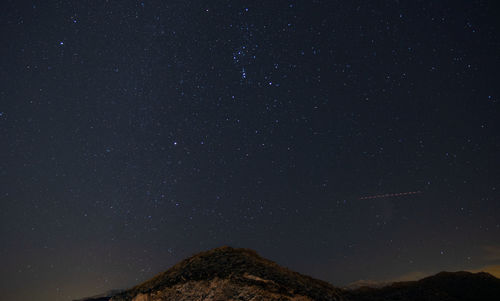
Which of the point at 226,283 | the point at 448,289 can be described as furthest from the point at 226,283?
the point at 448,289

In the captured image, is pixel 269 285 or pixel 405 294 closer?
pixel 269 285

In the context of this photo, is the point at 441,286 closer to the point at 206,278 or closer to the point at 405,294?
the point at 405,294

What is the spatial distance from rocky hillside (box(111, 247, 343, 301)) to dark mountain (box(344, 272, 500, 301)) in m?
4.20

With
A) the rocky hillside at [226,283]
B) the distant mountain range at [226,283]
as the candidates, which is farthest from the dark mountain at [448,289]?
the rocky hillside at [226,283]

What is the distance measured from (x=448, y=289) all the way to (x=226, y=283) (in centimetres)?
1235

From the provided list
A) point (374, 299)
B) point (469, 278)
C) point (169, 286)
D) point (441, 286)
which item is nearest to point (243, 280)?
point (169, 286)

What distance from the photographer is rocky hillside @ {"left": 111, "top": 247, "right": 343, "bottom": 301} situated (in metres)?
6.11

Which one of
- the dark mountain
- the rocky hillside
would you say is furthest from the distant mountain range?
the dark mountain

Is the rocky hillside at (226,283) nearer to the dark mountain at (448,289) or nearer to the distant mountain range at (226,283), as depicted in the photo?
the distant mountain range at (226,283)

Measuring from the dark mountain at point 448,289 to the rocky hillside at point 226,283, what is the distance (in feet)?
13.8

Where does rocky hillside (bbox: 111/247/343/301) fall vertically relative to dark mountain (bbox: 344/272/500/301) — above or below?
above

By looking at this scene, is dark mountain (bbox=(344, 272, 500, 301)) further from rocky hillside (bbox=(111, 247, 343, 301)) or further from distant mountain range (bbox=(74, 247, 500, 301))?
rocky hillside (bbox=(111, 247, 343, 301))

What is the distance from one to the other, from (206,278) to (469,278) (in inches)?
591

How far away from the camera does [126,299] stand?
279 inches
